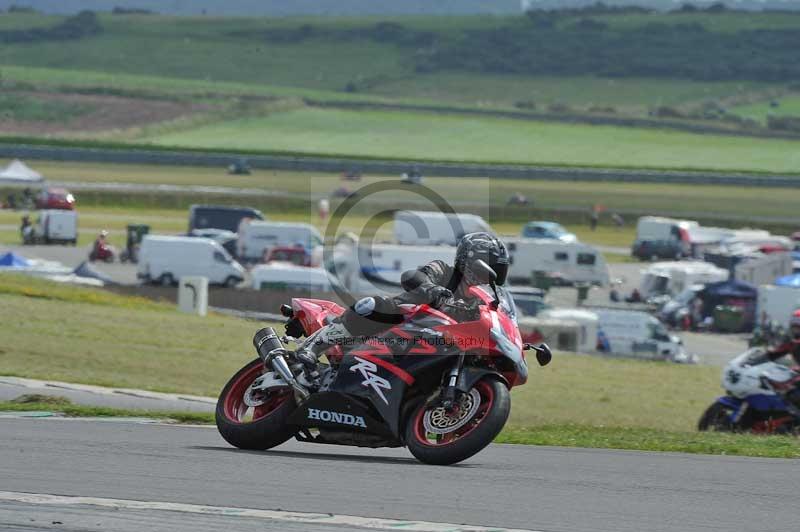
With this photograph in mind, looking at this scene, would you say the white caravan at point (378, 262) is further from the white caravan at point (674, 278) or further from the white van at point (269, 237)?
the white caravan at point (674, 278)

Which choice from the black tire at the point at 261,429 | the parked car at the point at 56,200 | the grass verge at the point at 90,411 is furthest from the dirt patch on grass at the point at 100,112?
the black tire at the point at 261,429

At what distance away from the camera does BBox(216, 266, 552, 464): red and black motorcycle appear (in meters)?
9.26

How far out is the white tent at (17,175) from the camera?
A: 71.2 metres

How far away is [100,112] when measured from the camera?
95062 mm

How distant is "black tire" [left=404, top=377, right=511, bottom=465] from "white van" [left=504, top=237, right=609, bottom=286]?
142 feet

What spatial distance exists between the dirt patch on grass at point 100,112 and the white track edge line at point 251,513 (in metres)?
47.2

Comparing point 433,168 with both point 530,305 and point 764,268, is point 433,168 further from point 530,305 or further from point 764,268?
point 530,305

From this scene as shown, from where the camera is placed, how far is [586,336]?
36719 mm

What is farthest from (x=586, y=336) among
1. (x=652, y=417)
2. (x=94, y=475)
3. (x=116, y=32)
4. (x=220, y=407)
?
(x=116, y=32)

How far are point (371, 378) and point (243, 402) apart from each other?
4.44 feet

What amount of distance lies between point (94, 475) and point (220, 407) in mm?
2269

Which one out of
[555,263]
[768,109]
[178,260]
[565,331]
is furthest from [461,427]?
[768,109]

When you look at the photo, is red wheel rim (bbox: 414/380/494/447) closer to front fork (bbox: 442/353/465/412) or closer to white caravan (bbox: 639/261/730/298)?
front fork (bbox: 442/353/465/412)

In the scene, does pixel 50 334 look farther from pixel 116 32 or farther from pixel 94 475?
pixel 116 32
